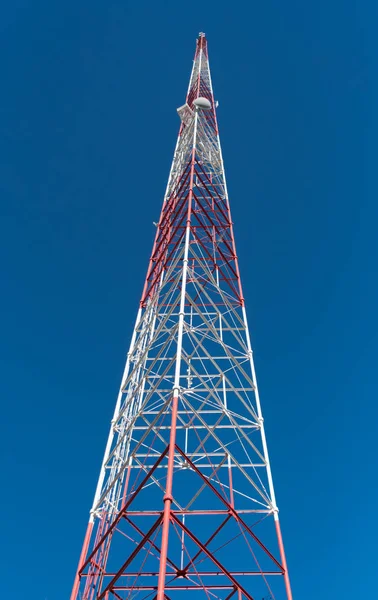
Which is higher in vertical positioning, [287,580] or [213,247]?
[213,247]

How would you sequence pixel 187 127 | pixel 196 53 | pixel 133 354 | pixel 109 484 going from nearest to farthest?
pixel 109 484 < pixel 133 354 < pixel 187 127 < pixel 196 53

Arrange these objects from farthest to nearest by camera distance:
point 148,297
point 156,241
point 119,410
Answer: point 156,241 < point 148,297 < point 119,410

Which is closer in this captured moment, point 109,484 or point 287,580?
point 287,580

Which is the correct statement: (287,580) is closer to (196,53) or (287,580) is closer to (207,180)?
(207,180)

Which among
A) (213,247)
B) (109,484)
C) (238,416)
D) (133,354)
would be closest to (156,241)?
(213,247)

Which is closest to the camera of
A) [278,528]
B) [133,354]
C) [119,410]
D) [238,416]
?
[278,528]

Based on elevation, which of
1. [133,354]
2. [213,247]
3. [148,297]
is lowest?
[133,354]

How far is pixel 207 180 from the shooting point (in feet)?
74.6

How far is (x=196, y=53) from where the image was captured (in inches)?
1419

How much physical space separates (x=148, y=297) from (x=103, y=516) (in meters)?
9.49

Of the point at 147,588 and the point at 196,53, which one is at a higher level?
the point at 196,53

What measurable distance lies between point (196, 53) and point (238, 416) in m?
32.6

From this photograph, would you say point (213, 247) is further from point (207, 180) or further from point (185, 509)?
point (185, 509)

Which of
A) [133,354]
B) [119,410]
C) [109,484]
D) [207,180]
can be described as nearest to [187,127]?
[207,180]
